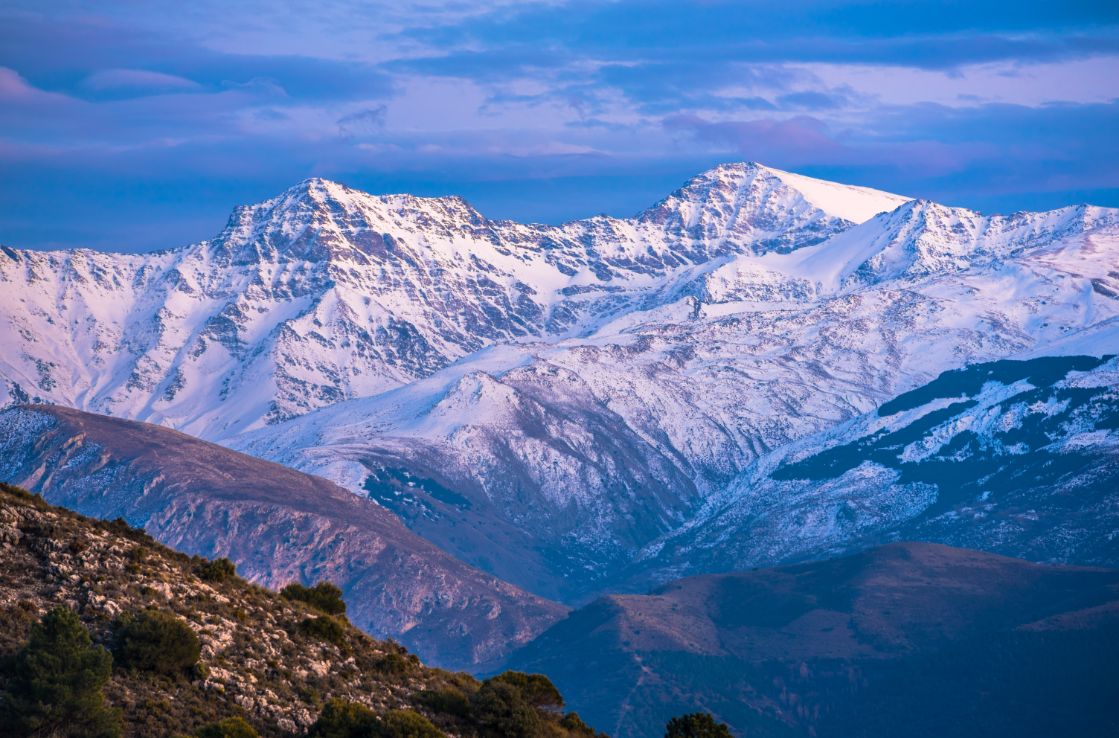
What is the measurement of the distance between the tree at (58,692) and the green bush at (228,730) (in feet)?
10.6

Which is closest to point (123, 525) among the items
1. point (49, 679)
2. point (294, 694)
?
point (294, 694)

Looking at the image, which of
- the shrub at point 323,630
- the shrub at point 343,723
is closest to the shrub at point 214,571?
the shrub at point 323,630

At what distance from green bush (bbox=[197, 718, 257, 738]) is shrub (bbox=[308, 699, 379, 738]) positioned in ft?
13.6

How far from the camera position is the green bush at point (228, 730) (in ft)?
217

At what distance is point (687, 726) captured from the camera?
89.4 meters

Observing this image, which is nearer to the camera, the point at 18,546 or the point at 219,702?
the point at 219,702

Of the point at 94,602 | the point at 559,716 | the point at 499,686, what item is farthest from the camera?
the point at 559,716

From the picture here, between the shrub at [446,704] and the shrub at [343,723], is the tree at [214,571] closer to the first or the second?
the shrub at [446,704]

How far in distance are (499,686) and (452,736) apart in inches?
240

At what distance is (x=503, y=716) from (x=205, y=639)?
14.3 m

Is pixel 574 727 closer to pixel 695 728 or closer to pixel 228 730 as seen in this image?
pixel 695 728

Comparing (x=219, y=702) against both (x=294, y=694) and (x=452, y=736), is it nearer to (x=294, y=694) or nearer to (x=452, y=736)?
(x=294, y=694)

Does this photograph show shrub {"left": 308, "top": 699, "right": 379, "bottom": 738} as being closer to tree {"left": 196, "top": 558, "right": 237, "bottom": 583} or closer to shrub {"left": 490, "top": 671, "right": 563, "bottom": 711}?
shrub {"left": 490, "top": 671, "right": 563, "bottom": 711}

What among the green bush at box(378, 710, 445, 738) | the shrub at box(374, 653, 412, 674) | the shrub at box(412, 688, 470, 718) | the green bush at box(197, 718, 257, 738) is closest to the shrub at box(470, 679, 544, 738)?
the shrub at box(412, 688, 470, 718)
